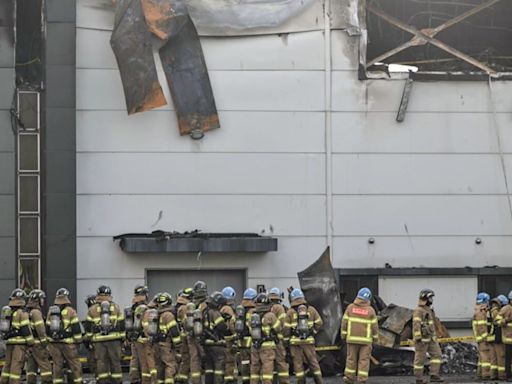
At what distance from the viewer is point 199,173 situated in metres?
33.3

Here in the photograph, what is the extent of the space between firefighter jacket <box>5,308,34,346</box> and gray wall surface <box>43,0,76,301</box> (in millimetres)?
5336

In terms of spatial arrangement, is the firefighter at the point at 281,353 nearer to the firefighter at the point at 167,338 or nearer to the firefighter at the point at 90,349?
the firefighter at the point at 167,338

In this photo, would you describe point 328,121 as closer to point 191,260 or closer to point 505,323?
point 191,260

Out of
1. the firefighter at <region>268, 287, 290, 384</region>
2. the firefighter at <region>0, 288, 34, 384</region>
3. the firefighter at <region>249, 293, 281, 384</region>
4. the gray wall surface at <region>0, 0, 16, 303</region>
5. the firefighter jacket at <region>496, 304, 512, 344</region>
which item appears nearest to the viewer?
the firefighter at <region>249, 293, 281, 384</region>

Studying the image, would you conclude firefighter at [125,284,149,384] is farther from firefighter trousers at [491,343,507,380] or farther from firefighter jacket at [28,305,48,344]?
firefighter trousers at [491,343,507,380]

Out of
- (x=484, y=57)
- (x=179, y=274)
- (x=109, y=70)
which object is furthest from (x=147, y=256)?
(x=484, y=57)

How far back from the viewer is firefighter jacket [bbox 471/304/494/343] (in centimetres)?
2925

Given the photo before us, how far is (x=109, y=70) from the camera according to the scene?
33000 millimetres

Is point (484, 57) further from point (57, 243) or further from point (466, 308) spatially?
point (57, 243)

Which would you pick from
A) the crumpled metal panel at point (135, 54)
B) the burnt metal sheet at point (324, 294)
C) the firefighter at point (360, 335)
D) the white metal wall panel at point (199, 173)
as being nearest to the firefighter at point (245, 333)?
the firefighter at point (360, 335)

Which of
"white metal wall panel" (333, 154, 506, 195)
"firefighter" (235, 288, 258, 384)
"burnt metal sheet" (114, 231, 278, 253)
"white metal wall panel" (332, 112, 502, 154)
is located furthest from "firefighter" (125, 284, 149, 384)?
"white metal wall panel" (332, 112, 502, 154)

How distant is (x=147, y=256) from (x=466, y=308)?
7706 millimetres

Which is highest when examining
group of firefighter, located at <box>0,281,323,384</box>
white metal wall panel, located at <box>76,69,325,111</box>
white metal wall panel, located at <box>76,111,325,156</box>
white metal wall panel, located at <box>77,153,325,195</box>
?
white metal wall panel, located at <box>76,69,325,111</box>

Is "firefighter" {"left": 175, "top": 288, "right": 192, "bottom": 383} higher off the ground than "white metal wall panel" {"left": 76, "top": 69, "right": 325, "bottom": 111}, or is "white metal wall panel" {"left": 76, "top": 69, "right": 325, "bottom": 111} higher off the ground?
"white metal wall panel" {"left": 76, "top": 69, "right": 325, "bottom": 111}
